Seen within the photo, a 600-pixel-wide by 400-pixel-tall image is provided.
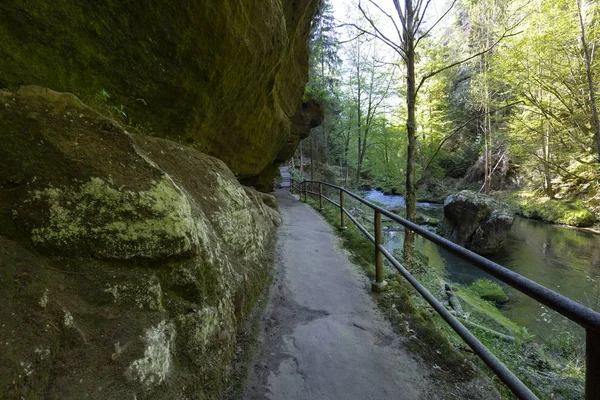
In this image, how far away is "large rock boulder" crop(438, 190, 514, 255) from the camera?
449 inches

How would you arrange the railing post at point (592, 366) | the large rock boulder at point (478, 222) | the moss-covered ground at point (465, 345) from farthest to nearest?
the large rock boulder at point (478, 222), the moss-covered ground at point (465, 345), the railing post at point (592, 366)

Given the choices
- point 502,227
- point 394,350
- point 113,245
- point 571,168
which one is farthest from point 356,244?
point 571,168

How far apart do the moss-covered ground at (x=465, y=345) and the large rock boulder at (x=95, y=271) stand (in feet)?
5.19

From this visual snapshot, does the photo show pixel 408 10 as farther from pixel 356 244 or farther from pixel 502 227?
pixel 502 227

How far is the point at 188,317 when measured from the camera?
5.56 ft

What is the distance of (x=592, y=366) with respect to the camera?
839 mm

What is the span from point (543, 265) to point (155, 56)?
12.5 m

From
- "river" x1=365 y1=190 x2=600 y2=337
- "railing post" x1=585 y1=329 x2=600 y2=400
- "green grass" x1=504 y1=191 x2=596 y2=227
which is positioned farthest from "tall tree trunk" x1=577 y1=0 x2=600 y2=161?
"railing post" x1=585 y1=329 x2=600 y2=400

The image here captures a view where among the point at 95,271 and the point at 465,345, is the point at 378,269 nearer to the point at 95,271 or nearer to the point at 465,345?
the point at 465,345

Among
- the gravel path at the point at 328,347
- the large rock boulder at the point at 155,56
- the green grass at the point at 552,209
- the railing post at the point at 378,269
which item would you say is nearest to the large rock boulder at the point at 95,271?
the gravel path at the point at 328,347

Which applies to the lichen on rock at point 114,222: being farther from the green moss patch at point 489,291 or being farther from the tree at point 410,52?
the green moss patch at point 489,291

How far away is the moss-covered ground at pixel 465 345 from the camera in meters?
2.16

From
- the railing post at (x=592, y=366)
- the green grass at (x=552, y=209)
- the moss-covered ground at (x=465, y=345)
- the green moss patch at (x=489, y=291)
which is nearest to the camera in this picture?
the railing post at (x=592, y=366)

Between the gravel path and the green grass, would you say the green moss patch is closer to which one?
the gravel path
